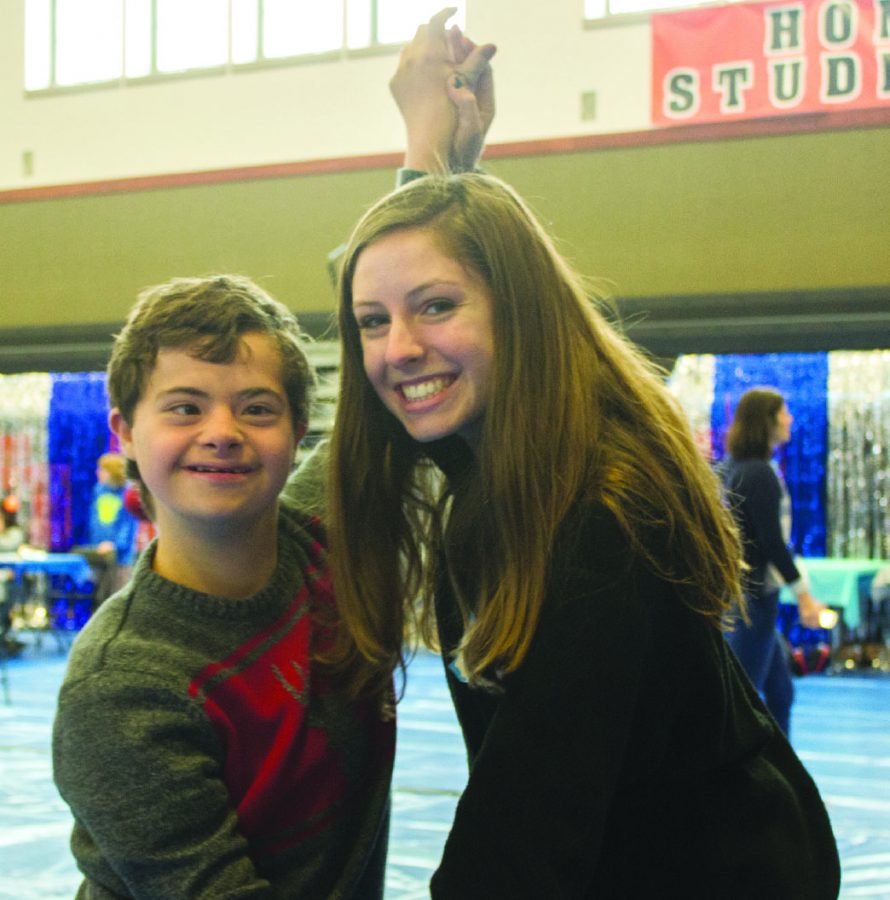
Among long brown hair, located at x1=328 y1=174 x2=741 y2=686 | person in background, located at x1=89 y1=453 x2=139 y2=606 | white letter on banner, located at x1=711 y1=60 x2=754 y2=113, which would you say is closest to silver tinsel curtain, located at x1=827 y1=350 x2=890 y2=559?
white letter on banner, located at x1=711 y1=60 x2=754 y2=113

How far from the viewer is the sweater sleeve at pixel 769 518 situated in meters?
4.10

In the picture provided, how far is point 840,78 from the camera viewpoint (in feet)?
25.7

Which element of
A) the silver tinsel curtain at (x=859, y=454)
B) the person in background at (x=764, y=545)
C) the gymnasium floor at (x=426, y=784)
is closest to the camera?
the gymnasium floor at (x=426, y=784)

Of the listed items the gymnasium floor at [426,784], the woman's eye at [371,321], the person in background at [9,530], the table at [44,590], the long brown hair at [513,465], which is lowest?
the gymnasium floor at [426,784]

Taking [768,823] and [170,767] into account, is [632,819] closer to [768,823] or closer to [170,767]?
[768,823]

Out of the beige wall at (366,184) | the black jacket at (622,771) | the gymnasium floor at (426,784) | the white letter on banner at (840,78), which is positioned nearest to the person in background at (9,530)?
the gymnasium floor at (426,784)

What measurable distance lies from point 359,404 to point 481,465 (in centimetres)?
22

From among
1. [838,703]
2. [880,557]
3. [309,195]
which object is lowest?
[838,703]

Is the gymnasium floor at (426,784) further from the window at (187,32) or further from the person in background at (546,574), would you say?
the window at (187,32)

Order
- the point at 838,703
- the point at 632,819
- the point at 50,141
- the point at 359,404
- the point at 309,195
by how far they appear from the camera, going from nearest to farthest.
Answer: the point at 632,819 < the point at 359,404 < the point at 838,703 < the point at 309,195 < the point at 50,141

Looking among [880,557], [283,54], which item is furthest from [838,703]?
[283,54]

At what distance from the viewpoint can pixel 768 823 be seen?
3.48 ft

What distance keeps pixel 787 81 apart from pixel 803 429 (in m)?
2.45

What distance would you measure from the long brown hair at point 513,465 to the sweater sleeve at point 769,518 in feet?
9.55
